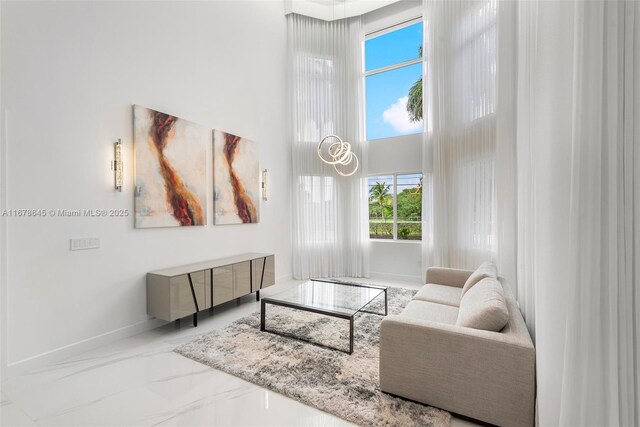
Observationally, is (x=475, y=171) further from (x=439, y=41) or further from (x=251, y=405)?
(x=251, y=405)

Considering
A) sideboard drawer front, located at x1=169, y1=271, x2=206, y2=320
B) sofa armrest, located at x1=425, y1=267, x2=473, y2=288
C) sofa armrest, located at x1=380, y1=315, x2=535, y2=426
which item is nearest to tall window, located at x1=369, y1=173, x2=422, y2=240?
sofa armrest, located at x1=425, y1=267, x2=473, y2=288

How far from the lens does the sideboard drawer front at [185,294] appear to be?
10.3ft

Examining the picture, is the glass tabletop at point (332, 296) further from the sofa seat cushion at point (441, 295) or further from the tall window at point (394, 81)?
the tall window at point (394, 81)

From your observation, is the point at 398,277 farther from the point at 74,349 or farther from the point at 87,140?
the point at 87,140

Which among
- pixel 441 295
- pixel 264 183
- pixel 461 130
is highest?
pixel 461 130

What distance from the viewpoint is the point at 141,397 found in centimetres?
209

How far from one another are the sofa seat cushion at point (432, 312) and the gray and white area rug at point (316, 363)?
1.75 feet

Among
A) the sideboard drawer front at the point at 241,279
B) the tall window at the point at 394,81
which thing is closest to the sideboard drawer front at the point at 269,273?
the sideboard drawer front at the point at 241,279

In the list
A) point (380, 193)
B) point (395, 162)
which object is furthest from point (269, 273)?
point (395, 162)

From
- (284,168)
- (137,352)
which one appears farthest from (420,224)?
(137,352)

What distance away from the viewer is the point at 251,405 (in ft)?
6.64

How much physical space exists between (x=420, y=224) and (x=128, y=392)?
16.1ft

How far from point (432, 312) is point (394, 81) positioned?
4.89 meters

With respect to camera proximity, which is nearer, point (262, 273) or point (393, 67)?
point (262, 273)
